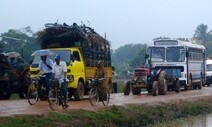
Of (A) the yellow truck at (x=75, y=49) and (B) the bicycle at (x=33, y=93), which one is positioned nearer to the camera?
(B) the bicycle at (x=33, y=93)

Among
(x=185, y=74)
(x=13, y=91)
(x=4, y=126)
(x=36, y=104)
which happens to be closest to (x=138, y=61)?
(x=185, y=74)

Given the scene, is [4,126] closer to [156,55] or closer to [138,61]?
[156,55]

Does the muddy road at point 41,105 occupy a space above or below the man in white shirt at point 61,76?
below

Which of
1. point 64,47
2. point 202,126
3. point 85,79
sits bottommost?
point 202,126

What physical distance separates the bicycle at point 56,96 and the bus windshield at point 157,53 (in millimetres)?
13326

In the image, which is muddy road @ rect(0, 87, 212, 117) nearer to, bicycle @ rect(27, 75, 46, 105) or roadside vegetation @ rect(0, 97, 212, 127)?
bicycle @ rect(27, 75, 46, 105)

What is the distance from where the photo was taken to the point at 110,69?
79.9 feet

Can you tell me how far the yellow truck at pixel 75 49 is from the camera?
64.9ft

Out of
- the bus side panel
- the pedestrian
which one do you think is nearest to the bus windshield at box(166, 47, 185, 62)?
the bus side panel

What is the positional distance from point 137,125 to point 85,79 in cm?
516

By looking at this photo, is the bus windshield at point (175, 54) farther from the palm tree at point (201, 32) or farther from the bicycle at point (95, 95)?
the palm tree at point (201, 32)

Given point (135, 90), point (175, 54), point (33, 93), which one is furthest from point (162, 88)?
point (33, 93)

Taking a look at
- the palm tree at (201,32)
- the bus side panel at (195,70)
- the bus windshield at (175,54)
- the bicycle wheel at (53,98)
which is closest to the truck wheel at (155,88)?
the bus windshield at (175,54)

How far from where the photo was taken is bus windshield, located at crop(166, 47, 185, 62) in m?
28.2
